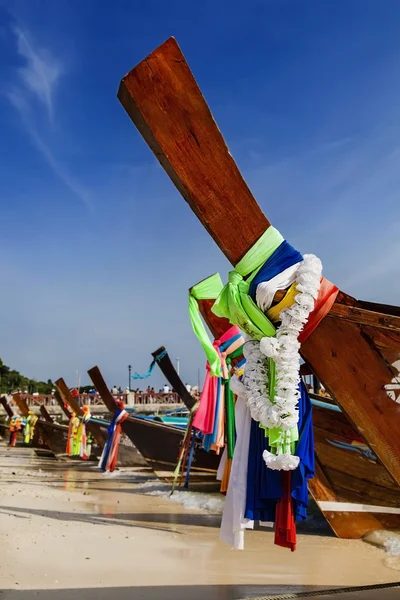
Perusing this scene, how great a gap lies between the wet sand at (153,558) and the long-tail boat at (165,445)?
199cm

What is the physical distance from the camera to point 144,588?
183 inches

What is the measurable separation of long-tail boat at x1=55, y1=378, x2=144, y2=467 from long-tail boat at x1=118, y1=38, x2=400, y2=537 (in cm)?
1455

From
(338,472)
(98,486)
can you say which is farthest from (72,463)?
(338,472)

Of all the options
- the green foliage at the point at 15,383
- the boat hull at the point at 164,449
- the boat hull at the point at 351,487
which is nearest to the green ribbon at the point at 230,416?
the boat hull at the point at 351,487

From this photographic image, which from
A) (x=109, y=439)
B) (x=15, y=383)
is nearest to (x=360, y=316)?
(x=109, y=439)

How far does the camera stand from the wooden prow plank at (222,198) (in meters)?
2.53

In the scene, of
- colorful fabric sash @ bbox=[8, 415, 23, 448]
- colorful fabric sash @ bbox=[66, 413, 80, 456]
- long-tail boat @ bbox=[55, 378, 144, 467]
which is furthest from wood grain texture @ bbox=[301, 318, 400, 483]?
colorful fabric sash @ bbox=[8, 415, 23, 448]

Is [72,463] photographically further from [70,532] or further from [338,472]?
[338,472]

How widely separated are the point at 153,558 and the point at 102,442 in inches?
531

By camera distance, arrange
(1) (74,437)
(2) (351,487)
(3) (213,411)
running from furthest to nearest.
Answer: (1) (74,437)
(3) (213,411)
(2) (351,487)

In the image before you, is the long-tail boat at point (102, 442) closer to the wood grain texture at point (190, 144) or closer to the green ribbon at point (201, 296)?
the green ribbon at point (201, 296)

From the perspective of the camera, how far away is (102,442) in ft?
62.0

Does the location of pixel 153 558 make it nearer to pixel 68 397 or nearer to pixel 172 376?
pixel 172 376

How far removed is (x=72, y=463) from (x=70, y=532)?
43.3 ft
